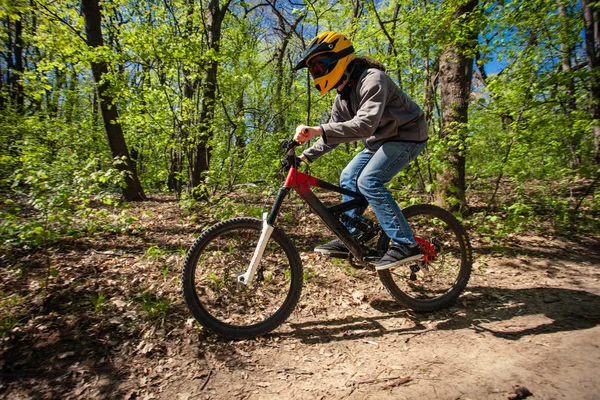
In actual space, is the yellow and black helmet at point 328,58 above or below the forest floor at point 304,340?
above

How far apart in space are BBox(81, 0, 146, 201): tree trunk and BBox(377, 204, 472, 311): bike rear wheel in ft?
15.1

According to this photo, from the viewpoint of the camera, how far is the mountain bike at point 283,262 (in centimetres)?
266

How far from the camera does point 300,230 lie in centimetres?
541

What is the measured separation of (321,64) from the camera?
2773 mm

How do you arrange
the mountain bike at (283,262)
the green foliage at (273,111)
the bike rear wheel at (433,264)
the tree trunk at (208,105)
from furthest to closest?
the tree trunk at (208,105), the green foliage at (273,111), the bike rear wheel at (433,264), the mountain bike at (283,262)

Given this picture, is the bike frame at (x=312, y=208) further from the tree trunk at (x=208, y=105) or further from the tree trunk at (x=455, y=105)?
the tree trunk at (x=208, y=105)

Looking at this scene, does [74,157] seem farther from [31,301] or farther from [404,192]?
[404,192]

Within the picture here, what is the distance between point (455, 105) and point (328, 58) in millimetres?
3486

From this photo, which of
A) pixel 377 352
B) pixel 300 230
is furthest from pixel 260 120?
pixel 377 352

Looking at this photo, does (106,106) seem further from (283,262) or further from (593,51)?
(593,51)

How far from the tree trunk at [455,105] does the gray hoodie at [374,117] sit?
2403 mm

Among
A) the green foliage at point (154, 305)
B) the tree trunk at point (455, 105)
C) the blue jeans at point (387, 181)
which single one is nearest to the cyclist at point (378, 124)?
the blue jeans at point (387, 181)

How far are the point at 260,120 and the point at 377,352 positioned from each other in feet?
19.2

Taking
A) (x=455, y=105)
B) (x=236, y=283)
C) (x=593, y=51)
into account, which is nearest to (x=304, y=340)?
(x=236, y=283)
